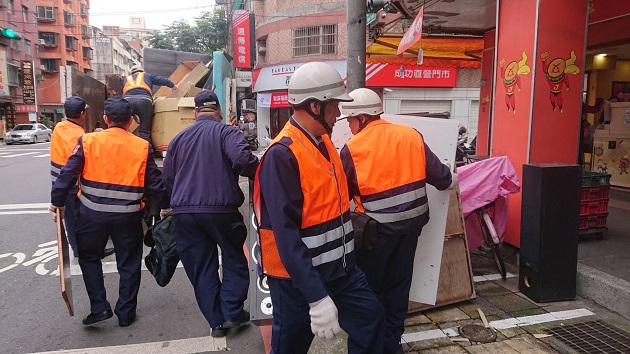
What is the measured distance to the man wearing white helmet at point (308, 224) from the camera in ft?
6.80

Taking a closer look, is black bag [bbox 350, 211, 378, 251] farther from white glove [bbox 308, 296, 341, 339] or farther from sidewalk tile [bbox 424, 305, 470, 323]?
sidewalk tile [bbox 424, 305, 470, 323]

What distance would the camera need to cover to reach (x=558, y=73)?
4.54m

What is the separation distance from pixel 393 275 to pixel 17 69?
4508 cm

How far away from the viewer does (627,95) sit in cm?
830

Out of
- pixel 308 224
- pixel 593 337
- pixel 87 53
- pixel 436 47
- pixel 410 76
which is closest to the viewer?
pixel 308 224

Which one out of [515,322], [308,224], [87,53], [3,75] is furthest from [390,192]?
[87,53]

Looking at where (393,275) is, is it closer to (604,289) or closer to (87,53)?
(604,289)

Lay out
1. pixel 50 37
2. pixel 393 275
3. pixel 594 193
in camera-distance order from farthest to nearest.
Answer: pixel 50 37
pixel 594 193
pixel 393 275

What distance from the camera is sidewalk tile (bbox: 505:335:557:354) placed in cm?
312

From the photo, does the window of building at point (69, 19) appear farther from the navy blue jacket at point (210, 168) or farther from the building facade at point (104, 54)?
the navy blue jacket at point (210, 168)

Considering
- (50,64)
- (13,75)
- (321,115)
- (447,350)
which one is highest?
(50,64)

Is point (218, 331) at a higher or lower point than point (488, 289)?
lower

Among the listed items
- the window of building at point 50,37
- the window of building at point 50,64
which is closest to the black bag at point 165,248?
the window of building at point 50,64

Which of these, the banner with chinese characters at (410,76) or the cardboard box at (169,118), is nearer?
the cardboard box at (169,118)
